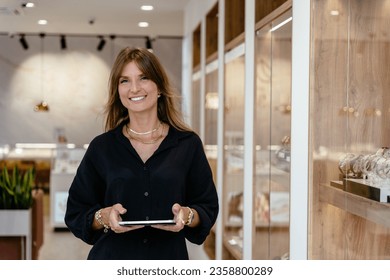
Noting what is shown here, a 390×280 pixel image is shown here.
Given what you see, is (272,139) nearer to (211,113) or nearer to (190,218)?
(190,218)

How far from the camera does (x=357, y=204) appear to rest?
220cm

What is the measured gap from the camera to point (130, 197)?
6.13 ft

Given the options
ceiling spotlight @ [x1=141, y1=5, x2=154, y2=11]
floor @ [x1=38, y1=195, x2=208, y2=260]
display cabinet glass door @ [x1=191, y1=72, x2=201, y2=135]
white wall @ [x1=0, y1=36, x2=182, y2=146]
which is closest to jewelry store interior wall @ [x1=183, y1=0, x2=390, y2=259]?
ceiling spotlight @ [x1=141, y1=5, x2=154, y2=11]

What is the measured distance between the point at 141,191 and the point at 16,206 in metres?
2.44

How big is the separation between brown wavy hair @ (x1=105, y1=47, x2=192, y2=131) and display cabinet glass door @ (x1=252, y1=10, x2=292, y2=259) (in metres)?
0.94

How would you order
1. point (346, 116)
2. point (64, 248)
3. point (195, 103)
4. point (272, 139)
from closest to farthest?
point (346, 116) < point (272, 139) < point (64, 248) < point (195, 103)

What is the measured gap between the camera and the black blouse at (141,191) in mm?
1866

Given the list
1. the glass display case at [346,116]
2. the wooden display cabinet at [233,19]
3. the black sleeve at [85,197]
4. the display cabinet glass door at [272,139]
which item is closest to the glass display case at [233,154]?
the wooden display cabinet at [233,19]

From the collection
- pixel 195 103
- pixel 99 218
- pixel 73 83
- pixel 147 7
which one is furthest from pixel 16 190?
pixel 73 83

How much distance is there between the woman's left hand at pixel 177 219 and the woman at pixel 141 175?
0.08ft

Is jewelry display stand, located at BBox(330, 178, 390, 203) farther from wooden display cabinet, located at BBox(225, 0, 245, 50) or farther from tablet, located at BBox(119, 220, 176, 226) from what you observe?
wooden display cabinet, located at BBox(225, 0, 245, 50)

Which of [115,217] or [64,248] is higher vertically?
[115,217]

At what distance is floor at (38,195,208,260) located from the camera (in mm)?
4605
